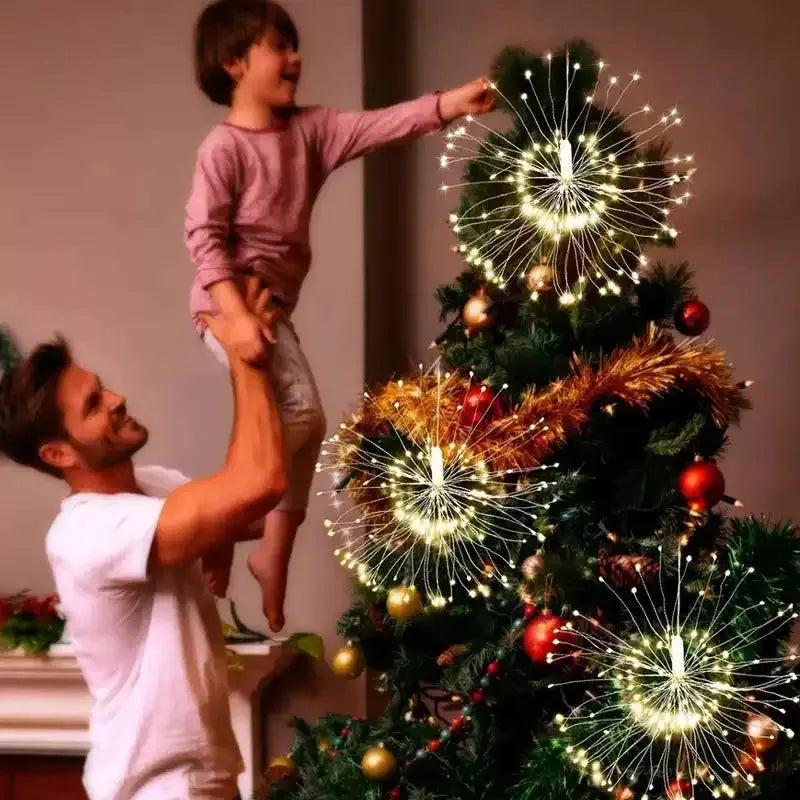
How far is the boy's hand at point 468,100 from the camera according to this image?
1461mm

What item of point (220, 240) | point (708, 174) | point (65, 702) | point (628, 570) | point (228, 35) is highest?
point (228, 35)

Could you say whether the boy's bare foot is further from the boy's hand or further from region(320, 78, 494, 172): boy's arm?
the boy's hand

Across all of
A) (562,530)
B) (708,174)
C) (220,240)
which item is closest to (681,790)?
(562,530)

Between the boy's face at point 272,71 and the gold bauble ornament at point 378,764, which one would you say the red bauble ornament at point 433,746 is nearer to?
the gold bauble ornament at point 378,764

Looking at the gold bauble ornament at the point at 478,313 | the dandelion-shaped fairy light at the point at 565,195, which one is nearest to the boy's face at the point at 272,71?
the dandelion-shaped fairy light at the point at 565,195

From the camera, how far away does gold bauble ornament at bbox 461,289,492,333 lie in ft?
4.47

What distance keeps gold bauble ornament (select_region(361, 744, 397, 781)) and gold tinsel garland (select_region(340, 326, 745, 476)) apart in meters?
0.38

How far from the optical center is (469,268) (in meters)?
1.44

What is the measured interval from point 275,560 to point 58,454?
431 millimetres

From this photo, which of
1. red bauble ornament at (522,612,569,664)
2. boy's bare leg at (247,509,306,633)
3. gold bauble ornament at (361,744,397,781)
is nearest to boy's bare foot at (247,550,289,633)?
boy's bare leg at (247,509,306,633)

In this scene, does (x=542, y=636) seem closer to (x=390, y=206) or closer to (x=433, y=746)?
(x=433, y=746)

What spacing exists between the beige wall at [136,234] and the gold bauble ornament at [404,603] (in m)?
0.59

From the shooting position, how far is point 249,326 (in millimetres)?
1458

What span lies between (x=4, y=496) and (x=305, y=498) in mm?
683
